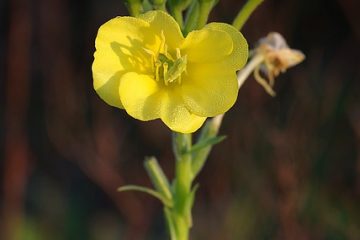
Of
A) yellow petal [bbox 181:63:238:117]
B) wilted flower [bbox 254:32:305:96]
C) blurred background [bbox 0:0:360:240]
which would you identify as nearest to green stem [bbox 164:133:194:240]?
yellow petal [bbox 181:63:238:117]

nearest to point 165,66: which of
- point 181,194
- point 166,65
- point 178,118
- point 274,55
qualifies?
point 166,65

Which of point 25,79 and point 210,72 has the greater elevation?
point 210,72

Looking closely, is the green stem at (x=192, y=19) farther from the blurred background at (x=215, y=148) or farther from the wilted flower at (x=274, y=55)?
the blurred background at (x=215, y=148)

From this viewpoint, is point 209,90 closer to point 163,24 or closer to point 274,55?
point 163,24

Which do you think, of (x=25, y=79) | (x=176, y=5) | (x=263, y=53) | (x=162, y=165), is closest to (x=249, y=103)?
(x=162, y=165)

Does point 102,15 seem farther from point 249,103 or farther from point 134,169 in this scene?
point 249,103

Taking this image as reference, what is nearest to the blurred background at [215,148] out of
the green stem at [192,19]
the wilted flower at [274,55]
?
the wilted flower at [274,55]
